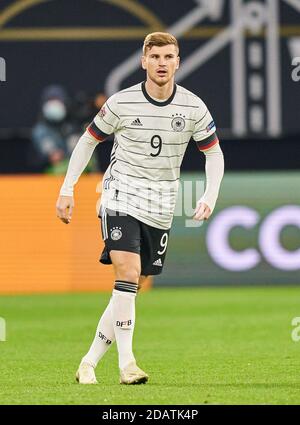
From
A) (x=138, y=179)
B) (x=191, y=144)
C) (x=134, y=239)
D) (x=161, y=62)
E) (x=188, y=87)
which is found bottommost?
(x=134, y=239)

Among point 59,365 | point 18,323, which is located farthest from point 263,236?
point 59,365

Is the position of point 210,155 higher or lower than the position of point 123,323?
higher

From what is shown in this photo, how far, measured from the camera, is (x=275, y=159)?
57.4 ft

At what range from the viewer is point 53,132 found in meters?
17.6

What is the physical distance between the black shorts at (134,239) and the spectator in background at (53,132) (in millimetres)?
8987

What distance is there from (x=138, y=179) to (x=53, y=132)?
9.46 m

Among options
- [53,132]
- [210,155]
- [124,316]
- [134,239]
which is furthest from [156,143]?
[53,132]

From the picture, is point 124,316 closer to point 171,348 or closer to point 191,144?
point 171,348

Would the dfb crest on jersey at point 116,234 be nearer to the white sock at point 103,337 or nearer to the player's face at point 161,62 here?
the white sock at point 103,337

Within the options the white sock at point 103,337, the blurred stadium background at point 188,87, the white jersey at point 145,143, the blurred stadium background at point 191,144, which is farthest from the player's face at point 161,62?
the blurred stadium background at point 188,87

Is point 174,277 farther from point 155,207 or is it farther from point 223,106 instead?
point 155,207

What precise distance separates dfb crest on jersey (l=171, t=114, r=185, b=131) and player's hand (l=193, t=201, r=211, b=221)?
1.57 ft

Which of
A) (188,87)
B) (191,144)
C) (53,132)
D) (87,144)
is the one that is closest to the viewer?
(87,144)

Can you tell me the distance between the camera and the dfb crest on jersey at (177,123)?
8227 millimetres
